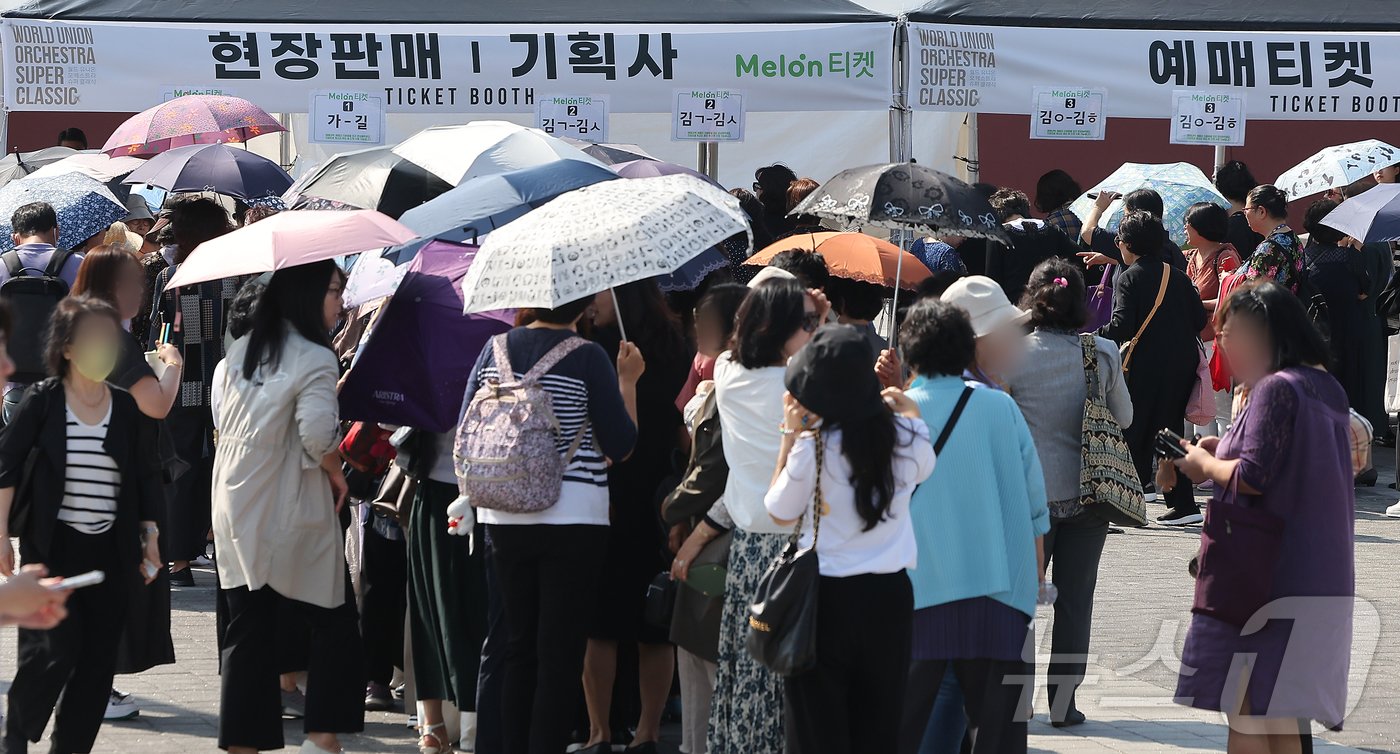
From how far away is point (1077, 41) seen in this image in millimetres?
11305

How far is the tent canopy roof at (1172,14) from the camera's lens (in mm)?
11188

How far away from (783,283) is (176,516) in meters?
4.19

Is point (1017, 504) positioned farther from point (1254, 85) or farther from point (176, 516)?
point (1254, 85)

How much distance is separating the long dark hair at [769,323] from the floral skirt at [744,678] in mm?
516

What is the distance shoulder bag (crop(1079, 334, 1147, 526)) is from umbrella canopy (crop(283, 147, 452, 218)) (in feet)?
9.52

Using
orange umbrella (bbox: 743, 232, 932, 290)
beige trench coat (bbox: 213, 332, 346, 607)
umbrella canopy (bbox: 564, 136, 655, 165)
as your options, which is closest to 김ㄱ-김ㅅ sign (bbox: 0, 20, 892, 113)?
umbrella canopy (bbox: 564, 136, 655, 165)

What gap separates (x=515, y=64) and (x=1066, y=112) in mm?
3693

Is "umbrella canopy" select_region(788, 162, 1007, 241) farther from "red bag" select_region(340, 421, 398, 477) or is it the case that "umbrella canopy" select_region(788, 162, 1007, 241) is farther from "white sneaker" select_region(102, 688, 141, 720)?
"white sneaker" select_region(102, 688, 141, 720)

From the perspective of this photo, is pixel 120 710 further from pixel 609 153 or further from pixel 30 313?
pixel 609 153

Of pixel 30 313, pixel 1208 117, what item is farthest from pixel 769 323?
pixel 1208 117

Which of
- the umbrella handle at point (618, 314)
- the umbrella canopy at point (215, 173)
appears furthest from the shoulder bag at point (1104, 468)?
the umbrella canopy at point (215, 173)

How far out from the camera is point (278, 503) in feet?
16.8

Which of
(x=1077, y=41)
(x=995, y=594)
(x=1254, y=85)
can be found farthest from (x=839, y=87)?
(x=995, y=594)

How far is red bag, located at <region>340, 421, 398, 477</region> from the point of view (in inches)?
227
